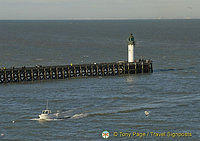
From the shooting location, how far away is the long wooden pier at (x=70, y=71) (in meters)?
66.8

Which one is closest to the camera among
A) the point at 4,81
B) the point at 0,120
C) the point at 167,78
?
the point at 0,120

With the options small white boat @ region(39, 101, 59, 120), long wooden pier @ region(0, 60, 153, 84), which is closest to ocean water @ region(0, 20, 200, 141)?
small white boat @ region(39, 101, 59, 120)

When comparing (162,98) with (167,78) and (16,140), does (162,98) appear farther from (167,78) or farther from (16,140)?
(16,140)

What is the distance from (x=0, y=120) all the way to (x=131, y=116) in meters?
13.3

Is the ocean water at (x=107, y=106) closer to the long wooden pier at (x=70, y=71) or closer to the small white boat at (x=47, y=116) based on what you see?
the small white boat at (x=47, y=116)

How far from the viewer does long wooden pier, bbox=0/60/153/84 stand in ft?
219

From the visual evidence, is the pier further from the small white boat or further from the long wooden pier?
the small white boat

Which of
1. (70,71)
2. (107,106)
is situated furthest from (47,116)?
(70,71)

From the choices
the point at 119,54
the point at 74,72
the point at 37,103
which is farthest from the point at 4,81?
the point at 119,54

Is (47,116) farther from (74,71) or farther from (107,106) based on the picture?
(74,71)

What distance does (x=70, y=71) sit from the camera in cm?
7050

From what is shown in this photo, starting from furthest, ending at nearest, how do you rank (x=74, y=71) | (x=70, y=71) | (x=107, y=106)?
(x=74, y=71)
(x=70, y=71)
(x=107, y=106)

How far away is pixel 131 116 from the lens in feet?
152

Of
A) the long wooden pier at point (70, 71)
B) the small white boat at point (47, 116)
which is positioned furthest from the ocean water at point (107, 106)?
the long wooden pier at point (70, 71)
